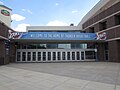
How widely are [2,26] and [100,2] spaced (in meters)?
22.5

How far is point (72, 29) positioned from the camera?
135 ft

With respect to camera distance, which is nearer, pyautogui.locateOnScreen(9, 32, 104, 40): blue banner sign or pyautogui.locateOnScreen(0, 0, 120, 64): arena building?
pyautogui.locateOnScreen(9, 32, 104, 40): blue banner sign

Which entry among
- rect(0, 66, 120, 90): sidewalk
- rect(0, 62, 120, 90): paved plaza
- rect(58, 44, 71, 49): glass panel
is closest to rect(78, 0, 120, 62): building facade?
rect(58, 44, 71, 49): glass panel

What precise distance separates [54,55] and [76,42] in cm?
539

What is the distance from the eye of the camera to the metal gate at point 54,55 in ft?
106

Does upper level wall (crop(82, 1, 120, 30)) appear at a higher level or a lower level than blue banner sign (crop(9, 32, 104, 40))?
higher

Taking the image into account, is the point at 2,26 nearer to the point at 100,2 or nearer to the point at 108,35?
the point at 108,35

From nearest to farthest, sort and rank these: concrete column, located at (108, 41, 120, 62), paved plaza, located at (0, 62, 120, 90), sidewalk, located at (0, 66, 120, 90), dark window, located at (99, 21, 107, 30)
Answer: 1. sidewalk, located at (0, 66, 120, 90)
2. paved plaza, located at (0, 62, 120, 90)
3. concrete column, located at (108, 41, 120, 62)
4. dark window, located at (99, 21, 107, 30)

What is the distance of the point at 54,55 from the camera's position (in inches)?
1299

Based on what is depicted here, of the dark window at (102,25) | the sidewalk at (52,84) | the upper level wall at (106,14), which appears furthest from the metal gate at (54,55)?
the sidewalk at (52,84)

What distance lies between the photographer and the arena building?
26.2 metres

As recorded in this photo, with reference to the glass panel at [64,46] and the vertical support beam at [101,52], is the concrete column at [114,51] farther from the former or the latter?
the glass panel at [64,46]

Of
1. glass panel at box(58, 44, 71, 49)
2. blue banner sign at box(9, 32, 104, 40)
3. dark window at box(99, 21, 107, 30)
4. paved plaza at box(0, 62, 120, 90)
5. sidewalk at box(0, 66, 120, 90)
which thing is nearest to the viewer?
sidewalk at box(0, 66, 120, 90)

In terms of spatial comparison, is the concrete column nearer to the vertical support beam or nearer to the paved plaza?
the vertical support beam
